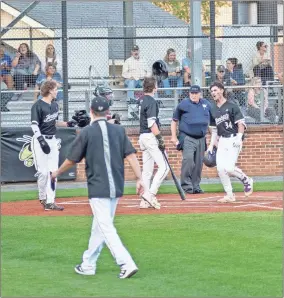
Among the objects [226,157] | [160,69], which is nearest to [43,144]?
[226,157]

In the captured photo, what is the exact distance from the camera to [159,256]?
433 inches

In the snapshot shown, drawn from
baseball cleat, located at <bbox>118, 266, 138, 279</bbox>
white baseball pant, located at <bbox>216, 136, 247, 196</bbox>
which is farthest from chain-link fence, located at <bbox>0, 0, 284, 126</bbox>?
baseball cleat, located at <bbox>118, 266, 138, 279</bbox>

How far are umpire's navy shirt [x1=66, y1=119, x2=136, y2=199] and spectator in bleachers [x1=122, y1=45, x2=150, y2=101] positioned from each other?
40.0ft

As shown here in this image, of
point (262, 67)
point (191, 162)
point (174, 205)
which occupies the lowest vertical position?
point (174, 205)

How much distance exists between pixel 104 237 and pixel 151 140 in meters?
5.89

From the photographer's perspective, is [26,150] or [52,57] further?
[52,57]

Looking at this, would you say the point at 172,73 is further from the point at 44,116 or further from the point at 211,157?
the point at 44,116

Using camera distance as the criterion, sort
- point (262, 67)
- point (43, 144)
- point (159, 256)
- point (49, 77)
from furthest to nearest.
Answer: point (262, 67) < point (49, 77) < point (43, 144) < point (159, 256)

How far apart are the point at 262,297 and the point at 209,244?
2888 mm

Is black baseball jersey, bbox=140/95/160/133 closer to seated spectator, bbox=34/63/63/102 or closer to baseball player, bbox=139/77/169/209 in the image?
baseball player, bbox=139/77/169/209

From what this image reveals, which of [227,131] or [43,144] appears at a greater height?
[227,131]

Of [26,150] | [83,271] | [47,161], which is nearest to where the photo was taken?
[83,271]

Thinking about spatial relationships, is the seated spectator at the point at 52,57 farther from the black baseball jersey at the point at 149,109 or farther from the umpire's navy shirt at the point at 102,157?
the umpire's navy shirt at the point at 102,157

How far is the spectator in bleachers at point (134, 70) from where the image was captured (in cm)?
2209
